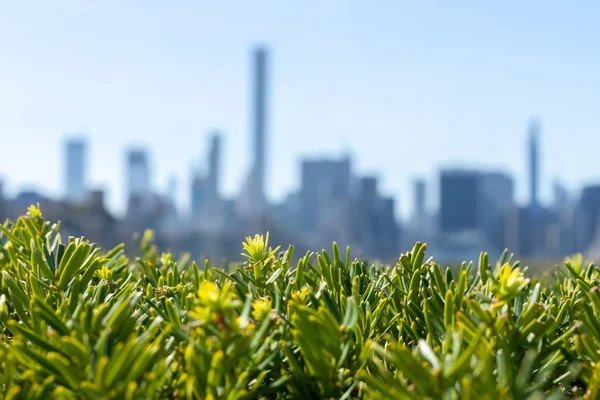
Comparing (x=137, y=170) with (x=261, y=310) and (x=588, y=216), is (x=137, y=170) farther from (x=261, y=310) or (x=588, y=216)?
(x=261, y=310)

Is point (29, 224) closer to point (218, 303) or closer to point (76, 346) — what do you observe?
point (76, 346)

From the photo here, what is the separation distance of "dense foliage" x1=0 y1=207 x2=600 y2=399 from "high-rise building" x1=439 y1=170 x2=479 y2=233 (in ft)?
546

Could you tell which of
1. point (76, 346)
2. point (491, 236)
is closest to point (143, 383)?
point (76, 346)

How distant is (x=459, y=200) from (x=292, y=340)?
167448 millimetres

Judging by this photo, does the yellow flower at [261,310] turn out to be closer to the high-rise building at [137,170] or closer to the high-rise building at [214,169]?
the high-rise building at [214,169]

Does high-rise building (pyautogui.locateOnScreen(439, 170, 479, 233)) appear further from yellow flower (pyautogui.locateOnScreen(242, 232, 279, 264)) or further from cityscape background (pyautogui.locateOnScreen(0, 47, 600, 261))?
yellow flower (pyautogui.locateOnScreen(242, 232, 279, 264))

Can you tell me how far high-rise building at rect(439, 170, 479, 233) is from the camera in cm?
16262

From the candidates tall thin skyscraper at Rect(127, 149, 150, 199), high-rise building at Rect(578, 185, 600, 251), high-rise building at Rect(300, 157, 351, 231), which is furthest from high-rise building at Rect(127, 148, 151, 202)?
high-rise building at Rect(578, 185, 600, 251)

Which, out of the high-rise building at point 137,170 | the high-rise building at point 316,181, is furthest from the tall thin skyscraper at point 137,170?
the high-rise building at point 316,181

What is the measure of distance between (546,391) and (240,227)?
10880 centimetres

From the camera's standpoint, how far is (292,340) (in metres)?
1.37

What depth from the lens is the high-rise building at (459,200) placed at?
163 m

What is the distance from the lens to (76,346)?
1070 mm

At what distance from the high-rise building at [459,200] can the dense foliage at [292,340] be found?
167 m
